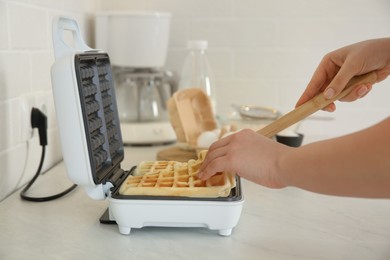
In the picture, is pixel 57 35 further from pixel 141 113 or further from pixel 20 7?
pixel 141 113

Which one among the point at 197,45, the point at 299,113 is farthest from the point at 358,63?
the point at 197,45

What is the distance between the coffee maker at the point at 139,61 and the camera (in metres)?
A: 1.68

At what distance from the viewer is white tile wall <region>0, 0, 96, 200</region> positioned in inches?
41.2

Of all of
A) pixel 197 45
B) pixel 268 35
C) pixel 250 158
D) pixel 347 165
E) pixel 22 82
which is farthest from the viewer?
pixel 268 35

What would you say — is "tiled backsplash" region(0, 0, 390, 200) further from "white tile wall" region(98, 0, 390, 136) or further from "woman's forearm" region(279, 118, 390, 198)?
"woman's forearm" region(279, 118, 390, 198)

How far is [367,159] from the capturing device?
2.10ft

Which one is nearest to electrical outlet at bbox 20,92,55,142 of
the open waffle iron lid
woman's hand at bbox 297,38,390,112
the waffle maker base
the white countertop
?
the white countertop

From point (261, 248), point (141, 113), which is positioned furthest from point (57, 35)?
point (141, 113)

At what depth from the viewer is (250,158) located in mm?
771

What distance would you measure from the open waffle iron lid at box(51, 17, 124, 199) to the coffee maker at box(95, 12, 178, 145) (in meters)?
0.69

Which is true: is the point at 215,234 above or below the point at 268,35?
below

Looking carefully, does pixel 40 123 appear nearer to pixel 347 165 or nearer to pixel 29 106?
pixel 29 106

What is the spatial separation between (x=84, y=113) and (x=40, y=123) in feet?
1.37

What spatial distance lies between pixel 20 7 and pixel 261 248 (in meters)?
0.68
